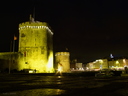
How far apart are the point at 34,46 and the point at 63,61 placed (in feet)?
54.4

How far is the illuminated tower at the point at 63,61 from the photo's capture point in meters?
45.8

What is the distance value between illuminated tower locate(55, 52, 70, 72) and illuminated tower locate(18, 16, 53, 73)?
13080 mm

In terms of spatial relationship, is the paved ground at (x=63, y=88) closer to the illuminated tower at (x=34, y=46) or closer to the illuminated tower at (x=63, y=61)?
the illuminated tower at (x=34, y=46)

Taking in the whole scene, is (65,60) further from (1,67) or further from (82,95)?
(82,95)

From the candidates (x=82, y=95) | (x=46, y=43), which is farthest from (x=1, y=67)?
(x=82, y=95)

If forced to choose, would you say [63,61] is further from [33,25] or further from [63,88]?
[63,88]

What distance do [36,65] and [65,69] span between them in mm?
15762

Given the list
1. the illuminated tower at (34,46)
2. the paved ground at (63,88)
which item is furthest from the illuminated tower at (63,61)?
the paved ground at (63,88)

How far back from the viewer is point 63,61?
46.5 metres

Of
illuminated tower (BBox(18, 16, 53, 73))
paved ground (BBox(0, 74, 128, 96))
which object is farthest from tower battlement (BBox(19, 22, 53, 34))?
paved ground (BBox(0, 74, 128, 96))

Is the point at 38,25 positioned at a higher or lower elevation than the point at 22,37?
higher

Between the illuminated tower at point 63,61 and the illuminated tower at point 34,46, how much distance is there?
42.9 ft

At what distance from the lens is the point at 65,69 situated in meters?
45.7

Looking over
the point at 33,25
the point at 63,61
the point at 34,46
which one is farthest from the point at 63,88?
the point at 63,61
